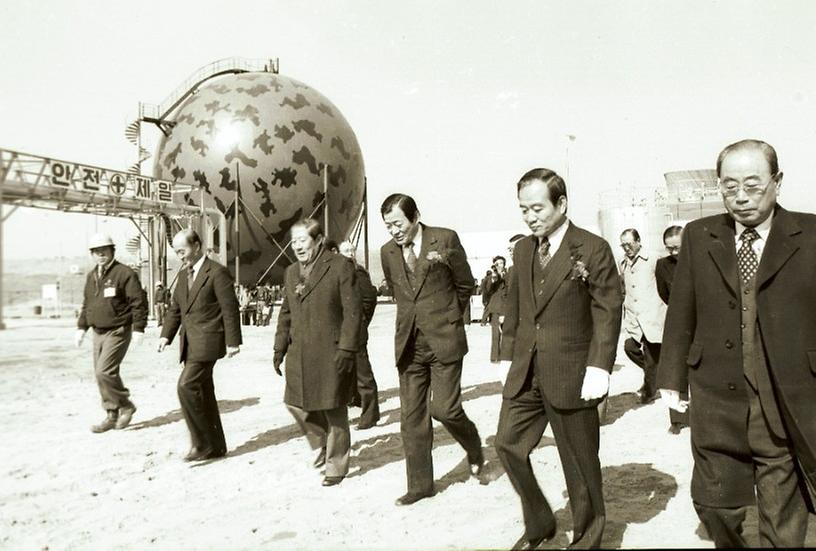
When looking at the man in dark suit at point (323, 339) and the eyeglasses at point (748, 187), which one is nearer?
the eyeglasses at point (748, 187)

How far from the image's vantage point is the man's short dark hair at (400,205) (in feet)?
15.1

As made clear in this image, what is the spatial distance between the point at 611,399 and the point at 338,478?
4121 millimetres

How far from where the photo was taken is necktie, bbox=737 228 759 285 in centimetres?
280

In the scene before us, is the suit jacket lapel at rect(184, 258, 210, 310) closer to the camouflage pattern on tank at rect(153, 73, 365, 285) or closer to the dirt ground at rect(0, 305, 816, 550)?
the dirt ground at rect(0, 305, 816, 550)

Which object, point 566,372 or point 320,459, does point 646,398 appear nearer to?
point 320,459

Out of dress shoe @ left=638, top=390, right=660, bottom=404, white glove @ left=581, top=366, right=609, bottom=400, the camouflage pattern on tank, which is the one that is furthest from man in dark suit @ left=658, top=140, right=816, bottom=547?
the camouflage pattern on tank

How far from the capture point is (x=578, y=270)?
3.38m

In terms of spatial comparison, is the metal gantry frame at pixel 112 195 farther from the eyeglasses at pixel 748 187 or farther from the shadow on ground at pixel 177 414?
the eyeglasses at pixel 748 187

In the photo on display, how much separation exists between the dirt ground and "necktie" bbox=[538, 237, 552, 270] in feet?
4.58

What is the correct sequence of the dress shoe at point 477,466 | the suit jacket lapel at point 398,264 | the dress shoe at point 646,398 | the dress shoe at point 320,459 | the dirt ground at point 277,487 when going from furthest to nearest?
the dress shoe at point 646,398 < the dress shoe at point 320,459 < the dress shoe at point 477,466 < the suit jacket lapel at point 398,264 < the dirt ground at point 277,487

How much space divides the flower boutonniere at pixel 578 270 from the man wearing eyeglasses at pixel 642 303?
3.73 meters

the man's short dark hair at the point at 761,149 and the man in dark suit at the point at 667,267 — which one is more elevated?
the man's short dark hair at the point at 761,149

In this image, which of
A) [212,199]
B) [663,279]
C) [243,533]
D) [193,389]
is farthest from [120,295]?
[212,199]

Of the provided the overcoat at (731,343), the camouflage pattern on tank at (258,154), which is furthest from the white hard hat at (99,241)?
the camouflage pattern on tank at (258,154)
